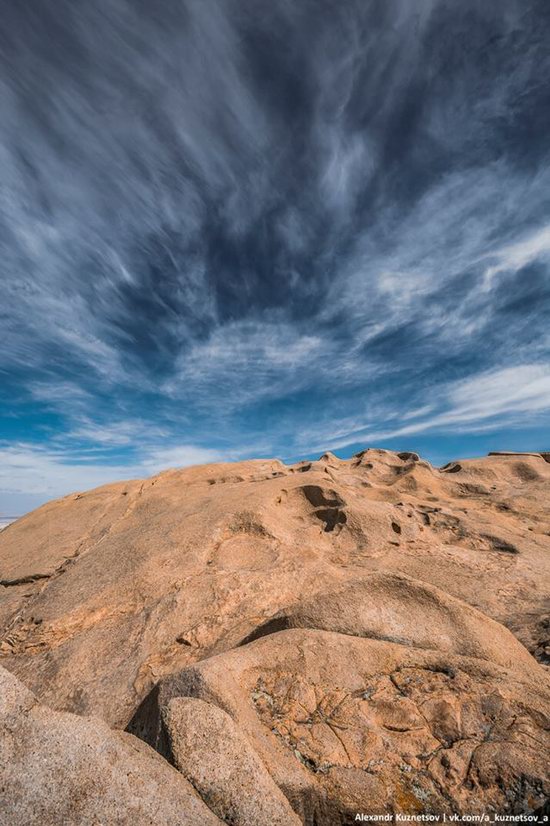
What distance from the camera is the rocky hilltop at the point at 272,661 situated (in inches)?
107

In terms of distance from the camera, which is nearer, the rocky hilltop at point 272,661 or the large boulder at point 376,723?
the rocky hilltop at point 272,661

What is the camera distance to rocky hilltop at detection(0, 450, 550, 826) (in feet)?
8.95

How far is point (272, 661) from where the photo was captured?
426cm

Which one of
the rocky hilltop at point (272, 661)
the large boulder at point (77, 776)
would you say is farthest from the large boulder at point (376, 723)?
the large boulder at point (77, 776)

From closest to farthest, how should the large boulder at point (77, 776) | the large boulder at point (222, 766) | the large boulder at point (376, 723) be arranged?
1. the large boulder at point (77, 776)
2. the large boulder at point (222, 766)
3. the large boulder at point (376, 723)

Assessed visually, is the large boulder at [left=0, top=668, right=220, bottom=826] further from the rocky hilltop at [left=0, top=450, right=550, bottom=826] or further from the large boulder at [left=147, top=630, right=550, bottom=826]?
the large boulder at [left=147, top=630, right=550, bottom=826]

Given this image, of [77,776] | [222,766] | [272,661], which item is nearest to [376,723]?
[272,661]

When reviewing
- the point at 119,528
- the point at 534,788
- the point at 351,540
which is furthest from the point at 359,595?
the point at 119,528

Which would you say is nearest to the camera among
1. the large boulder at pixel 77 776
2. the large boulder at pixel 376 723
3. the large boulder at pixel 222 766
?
the large boulder at pixel 77 776

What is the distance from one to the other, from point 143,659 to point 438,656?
3482 mm

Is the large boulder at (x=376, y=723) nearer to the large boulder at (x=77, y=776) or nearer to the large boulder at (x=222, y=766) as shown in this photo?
the large boulder at (x=222, y=766)

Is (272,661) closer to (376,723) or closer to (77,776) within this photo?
(376,723)

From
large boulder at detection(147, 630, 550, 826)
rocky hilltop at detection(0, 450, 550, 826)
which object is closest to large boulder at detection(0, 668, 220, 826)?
rocky hilltop at detection(0, 450, 550, 826)

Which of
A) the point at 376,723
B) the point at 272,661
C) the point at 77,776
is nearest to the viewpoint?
the point at 77,776
